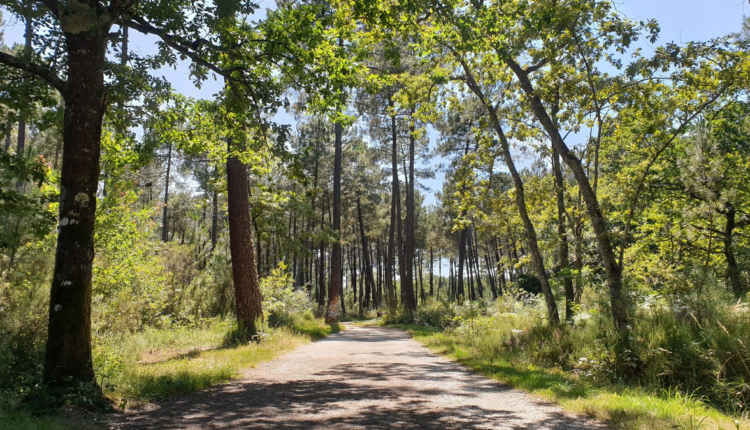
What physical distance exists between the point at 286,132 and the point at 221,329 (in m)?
7.28

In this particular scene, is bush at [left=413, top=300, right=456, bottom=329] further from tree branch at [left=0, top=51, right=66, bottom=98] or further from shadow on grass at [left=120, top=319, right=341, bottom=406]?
tree branch at [left=0, top=51, right=66, bottom=98]

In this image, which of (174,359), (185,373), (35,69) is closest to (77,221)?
(35,69)

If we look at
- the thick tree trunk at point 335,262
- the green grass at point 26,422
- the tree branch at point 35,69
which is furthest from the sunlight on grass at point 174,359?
the thick tree trunk at point 335,262

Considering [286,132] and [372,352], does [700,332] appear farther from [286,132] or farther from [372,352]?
[286,132]

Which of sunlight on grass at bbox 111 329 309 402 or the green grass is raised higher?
the green grass

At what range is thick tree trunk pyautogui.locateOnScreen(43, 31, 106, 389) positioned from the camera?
4.68 metres

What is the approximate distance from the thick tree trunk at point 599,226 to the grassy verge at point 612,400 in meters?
1.73

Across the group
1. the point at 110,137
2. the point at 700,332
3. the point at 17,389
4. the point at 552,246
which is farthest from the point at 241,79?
the point at 552,246

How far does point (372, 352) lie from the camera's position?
34.8 feet

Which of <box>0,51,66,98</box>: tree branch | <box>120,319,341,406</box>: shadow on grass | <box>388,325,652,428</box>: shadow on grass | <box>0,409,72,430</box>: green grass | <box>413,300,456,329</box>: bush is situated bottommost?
<box>413,300,456,329</box>: bush

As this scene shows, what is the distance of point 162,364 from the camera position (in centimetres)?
688

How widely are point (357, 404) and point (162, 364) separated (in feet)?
12.4

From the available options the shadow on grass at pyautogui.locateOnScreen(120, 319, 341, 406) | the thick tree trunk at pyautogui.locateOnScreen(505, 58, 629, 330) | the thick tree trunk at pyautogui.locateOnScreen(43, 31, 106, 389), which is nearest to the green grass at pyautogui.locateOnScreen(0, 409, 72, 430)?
the thick tree trunk at pyautogui.locateOnScreen(43, 31, 106, 389)

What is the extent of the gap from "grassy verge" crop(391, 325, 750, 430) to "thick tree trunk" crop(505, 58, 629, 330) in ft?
5.68
